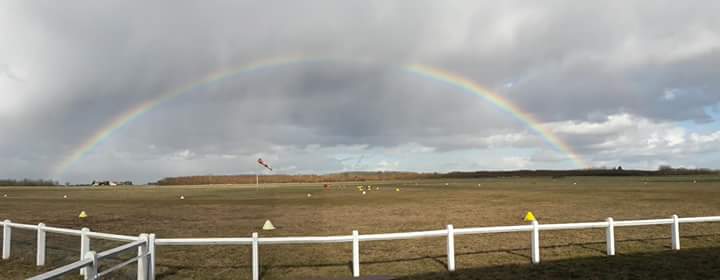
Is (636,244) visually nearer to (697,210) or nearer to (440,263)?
(440,263)

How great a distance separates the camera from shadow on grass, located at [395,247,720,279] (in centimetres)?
1011

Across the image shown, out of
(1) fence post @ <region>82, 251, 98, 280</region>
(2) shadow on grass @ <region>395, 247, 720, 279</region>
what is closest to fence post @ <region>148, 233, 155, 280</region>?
(1) fence post @ <region>82, 251, 98, 280</region>

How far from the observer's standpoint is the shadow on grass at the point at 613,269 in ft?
33.2

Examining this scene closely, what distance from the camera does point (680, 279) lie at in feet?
31.4

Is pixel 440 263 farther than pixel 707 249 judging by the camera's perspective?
No

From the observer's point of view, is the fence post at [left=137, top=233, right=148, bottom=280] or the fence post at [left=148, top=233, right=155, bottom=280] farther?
the fence post at [left=148, top=233, right=155, bottom=280]

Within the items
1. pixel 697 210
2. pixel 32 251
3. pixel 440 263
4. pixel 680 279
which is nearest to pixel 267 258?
pixel 440 263

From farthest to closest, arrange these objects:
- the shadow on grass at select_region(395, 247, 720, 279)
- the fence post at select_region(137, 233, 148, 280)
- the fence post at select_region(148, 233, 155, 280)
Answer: the shadow on grass at select_region(395, 247, 720, 279) < the fence post at select_region(148, 233, 155, 280) < the fence post at select_region(137, 233, 148, 280)

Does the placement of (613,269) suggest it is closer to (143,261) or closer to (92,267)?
(143,261)

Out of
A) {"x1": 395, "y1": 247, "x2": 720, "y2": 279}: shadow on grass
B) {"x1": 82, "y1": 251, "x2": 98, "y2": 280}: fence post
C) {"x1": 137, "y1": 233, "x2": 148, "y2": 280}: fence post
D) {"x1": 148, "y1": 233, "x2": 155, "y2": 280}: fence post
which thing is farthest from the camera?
{"x1": 395, "y1": 247, "x2": 720, "y2": 279}: shadow on grass

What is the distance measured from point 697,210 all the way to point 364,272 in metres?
22.2

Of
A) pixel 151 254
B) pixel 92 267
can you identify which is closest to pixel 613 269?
pixel 151 254

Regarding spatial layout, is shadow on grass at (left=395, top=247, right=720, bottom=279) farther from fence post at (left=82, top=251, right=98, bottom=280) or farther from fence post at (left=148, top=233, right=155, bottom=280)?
fence post at (left=82, top=251, right=98, bottom=280)

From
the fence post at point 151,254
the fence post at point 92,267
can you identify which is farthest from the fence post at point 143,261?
the fence post at point 92,267
